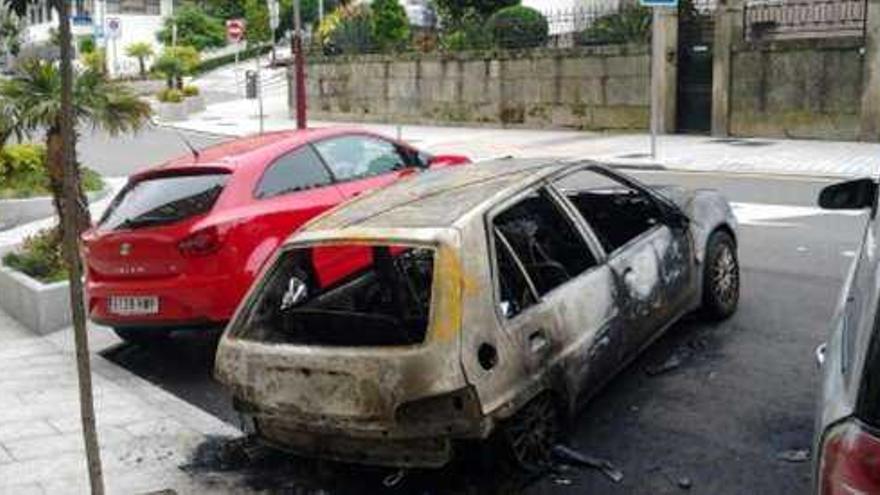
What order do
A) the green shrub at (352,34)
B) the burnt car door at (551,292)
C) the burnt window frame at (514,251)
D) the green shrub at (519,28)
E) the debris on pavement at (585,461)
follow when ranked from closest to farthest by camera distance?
the burnt window frame at (514,251) < the burnt car door at (551,292) < the debris on pavement at (585,461) < the green shrub at (519,28) < the green shrub at (352,34)

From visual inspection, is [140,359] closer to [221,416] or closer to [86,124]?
[221,416]

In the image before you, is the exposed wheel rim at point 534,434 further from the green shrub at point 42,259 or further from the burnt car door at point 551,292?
the green shrub at point 42,259

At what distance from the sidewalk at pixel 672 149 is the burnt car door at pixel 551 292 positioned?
11.6 m

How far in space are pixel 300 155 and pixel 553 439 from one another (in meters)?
3.76

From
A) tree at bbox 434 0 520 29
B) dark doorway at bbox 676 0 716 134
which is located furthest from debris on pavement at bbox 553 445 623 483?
tree at bbox 434 0 520 29

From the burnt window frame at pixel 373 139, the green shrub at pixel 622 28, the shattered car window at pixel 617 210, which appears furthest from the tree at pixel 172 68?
the shattered car window at pixel 617 210

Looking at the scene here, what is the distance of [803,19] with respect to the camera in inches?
850

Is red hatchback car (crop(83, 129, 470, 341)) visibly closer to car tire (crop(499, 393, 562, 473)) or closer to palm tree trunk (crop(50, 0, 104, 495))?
palm tree trunk (crop(50, 0, 104, 495))

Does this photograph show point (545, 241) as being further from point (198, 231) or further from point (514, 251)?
point (198, 231)

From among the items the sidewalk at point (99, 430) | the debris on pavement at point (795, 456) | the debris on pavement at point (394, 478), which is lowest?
the sidewalk at point (99, 430)

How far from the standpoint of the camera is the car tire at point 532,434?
5.06m

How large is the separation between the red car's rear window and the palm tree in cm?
206

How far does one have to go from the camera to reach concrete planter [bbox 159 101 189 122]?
1523 inches

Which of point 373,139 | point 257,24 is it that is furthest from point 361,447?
point 257,24
